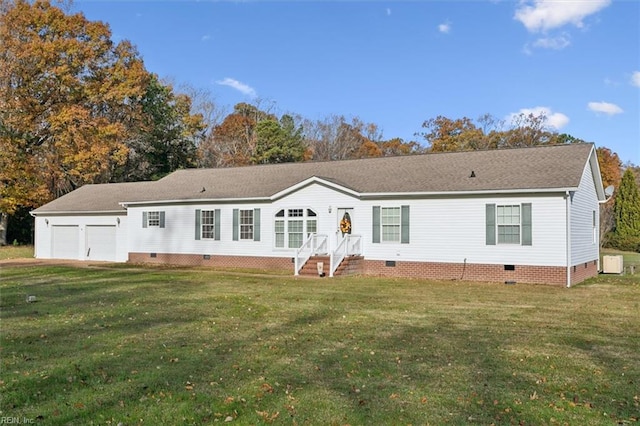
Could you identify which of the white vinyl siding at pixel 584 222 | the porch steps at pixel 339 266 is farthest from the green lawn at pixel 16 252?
the white vinyl siding at pixel 584 222

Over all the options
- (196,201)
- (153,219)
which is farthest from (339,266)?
(153,219)

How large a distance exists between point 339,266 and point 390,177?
447cm

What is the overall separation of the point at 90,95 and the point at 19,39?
16.2 ft

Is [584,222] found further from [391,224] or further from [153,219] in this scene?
[153,219]

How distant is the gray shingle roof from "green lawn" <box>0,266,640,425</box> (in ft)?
18.6

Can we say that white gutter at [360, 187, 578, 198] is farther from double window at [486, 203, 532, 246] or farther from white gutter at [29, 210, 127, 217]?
white gutter at [29, 210, 127, 217]

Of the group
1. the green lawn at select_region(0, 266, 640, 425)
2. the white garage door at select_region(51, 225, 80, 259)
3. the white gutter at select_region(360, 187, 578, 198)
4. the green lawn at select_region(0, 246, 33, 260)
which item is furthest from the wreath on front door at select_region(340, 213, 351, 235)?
the green lawn at select_region(0, 246, 33, 260)

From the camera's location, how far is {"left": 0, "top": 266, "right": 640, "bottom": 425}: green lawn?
529 cm

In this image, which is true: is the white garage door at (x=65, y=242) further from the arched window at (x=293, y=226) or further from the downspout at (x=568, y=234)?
the downspout at (x=568, y=234)

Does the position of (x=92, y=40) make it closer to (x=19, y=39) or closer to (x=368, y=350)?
(x=19, y=39)

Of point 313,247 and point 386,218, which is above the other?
point 386,218

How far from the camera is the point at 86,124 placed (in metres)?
33.9

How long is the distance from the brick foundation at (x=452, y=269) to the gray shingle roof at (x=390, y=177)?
8.70 feet

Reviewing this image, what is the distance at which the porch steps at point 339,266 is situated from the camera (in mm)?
19547
